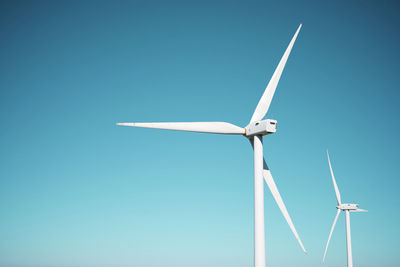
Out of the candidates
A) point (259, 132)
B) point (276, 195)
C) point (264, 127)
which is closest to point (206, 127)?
point (259, 132)

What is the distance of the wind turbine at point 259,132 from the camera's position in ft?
89.2

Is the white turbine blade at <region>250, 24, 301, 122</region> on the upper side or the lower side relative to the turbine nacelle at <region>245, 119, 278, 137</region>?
upper

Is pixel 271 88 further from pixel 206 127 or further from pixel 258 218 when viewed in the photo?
pixel 258 218

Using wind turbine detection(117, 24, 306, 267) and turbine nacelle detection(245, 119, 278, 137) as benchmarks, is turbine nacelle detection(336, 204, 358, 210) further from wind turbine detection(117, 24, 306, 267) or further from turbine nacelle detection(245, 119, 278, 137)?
turbine nacelle detection(245, 119, 278, 137)

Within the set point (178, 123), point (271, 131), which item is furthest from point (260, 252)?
point (178, 123)

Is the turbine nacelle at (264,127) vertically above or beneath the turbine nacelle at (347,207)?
above

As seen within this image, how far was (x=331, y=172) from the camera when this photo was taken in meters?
70.0

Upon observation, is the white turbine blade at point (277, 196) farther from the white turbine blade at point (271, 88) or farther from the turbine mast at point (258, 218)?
the white turbine blade at point (271, 88)

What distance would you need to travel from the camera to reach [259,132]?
29.4 m

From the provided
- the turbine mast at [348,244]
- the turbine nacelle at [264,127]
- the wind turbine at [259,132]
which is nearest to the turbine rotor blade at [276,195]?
the wind turbine at [259,132]

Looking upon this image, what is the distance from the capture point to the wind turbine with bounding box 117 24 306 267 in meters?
27.2

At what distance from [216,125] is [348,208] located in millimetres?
56182

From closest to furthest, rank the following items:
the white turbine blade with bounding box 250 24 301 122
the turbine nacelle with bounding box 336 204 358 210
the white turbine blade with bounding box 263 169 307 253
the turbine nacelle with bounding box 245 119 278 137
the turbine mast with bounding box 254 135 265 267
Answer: the turbine mast with bounding box 254 135 265 267 < the turbine nacelle with bounding box 245 119 278 137 < the white turbine blade with bounding box 263 169 307 253 < the white turbine blade with bounding box 250 24 301 122 < the turbine nacelle with bounding box 336 204 358 210

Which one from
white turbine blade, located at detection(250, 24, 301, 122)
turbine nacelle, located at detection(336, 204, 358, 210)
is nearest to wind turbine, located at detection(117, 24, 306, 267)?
white turbine blade, located at detection(250, 24, 301, 122)
